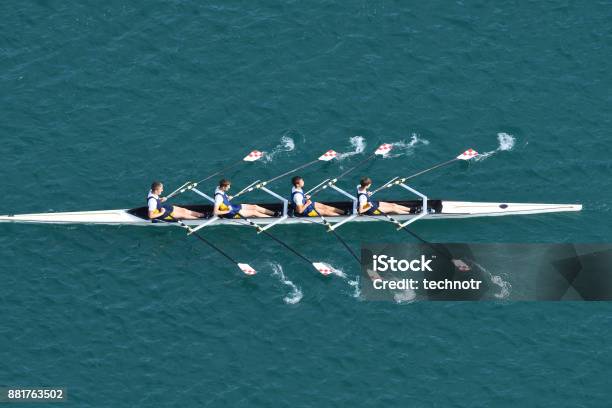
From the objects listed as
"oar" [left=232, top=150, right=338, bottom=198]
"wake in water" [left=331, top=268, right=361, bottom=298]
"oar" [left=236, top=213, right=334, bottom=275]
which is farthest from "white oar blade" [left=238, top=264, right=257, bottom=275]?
"oar" [left=232, top=150, right=338, bottom=198]

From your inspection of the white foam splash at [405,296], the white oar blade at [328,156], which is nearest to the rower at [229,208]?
the white oar blade at [328,156]

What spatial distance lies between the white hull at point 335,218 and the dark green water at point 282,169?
0.57m

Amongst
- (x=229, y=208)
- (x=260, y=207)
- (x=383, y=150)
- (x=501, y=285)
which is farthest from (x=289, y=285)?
(x=383, y=150)

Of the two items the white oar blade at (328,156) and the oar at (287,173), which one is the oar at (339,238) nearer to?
the oar at (287,173)

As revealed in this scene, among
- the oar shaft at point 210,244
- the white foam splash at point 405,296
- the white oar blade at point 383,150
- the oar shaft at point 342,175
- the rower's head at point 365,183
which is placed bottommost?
the white foam splash at point 405,296

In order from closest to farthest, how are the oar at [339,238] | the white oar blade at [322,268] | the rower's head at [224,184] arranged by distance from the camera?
the white oar blade at [322,268]
the oar at [339,238]
the rower's head at [224,184]

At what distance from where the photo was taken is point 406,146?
9894 centimetres

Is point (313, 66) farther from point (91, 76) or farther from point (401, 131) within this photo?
point (91, 76)

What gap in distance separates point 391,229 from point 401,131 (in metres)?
8.23

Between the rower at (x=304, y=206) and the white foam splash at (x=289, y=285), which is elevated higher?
the rower at (x=304, y=206)

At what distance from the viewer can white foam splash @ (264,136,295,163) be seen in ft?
322

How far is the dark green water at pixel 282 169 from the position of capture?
280 feet

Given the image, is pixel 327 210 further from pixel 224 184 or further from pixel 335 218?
pixel 224 184

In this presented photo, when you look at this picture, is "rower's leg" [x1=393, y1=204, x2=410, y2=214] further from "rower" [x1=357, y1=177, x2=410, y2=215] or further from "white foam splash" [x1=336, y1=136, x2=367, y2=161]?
"white foam splash" [x1=336, y1=136, x2=367, y2=161]
